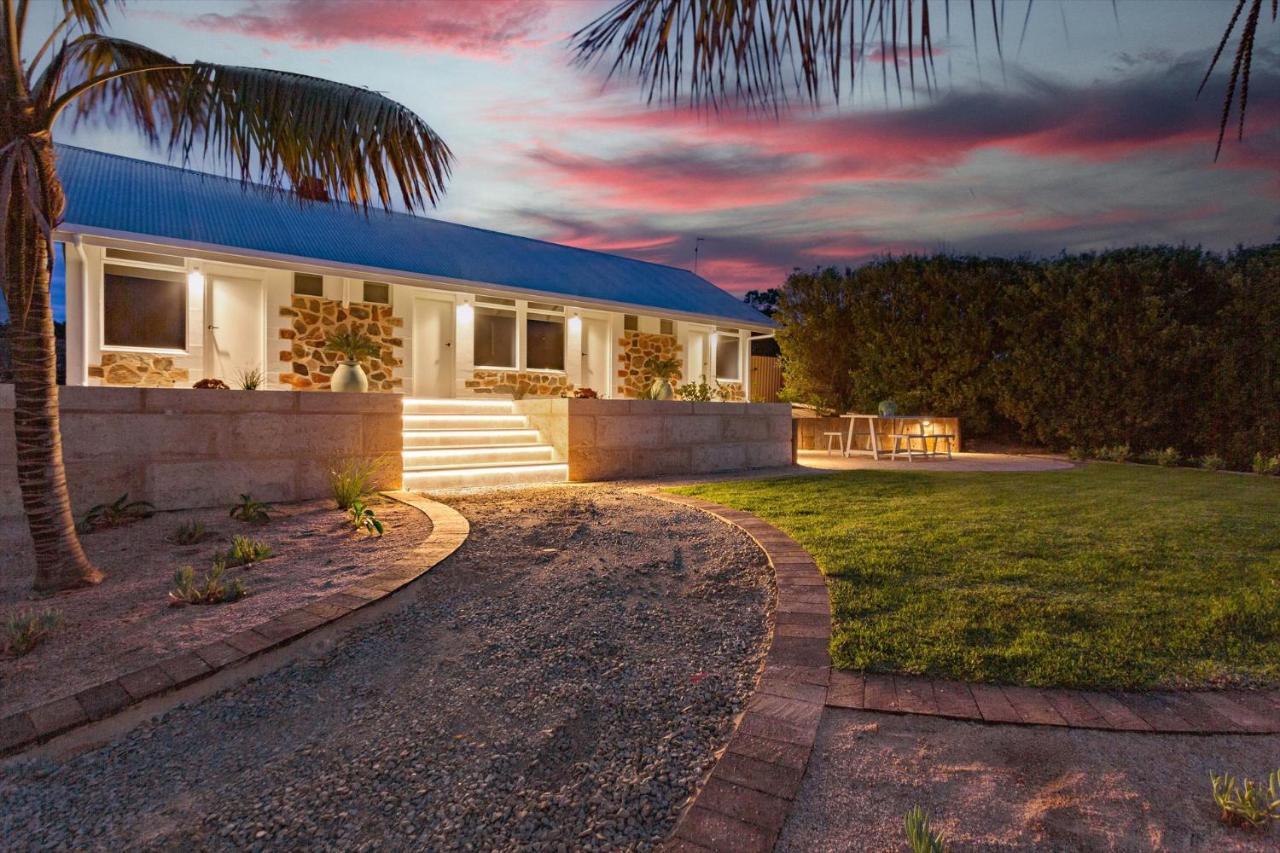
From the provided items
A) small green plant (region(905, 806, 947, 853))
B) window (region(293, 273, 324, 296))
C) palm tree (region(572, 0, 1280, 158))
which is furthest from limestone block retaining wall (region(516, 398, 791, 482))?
small green plant (region(905, 806, 947, 853))

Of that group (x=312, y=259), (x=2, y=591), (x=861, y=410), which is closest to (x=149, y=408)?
(x=2, y=591)

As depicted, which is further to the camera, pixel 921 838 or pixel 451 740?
pixel 451 740

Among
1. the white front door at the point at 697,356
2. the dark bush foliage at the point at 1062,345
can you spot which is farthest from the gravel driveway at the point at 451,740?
the white front door at the point at 697,356

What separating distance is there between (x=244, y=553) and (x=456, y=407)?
5775 millimetres

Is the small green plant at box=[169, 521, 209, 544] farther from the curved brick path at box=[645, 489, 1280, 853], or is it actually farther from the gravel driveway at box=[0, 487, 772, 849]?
the curved brick path at box=[645, 489, 1280, 853]

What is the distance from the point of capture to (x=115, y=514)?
4945 mm

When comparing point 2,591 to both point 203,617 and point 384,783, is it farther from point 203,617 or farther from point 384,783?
point 384,783

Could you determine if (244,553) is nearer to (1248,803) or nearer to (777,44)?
(777,44)

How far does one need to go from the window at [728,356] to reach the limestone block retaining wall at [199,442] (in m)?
10.2

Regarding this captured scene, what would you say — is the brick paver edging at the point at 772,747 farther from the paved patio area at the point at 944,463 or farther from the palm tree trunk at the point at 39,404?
the paved patio area at the point at 944,463

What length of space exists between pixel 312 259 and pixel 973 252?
13.1 m

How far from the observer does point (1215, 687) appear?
7.24ft

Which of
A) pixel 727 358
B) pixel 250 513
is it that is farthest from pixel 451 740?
pixel 727 358

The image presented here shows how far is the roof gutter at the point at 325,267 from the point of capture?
7.87m
